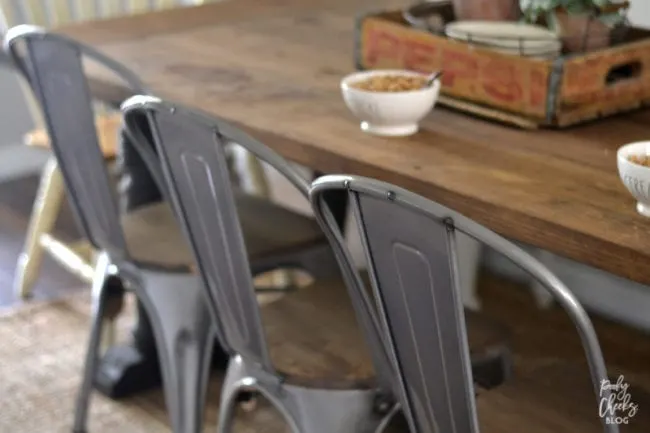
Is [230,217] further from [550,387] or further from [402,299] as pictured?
[550,387]

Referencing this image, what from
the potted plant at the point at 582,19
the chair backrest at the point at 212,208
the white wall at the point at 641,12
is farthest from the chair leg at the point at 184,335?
the white wall at the point at 641,12

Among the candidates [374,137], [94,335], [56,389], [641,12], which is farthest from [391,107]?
[56,389]

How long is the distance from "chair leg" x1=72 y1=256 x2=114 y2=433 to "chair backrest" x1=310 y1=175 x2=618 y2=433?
794 millimetres

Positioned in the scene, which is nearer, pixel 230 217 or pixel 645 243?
pixel 645 243

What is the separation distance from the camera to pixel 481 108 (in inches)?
56.8

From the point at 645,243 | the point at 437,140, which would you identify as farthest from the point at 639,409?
the point at 437,140

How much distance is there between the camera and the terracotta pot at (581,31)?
1.43 metres

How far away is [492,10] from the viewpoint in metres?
1.60

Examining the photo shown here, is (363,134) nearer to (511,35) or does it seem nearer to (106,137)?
(511,35)

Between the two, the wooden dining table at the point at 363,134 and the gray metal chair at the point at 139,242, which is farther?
the gray metal chair at the point at 139,242

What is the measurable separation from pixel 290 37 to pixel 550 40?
0.66 meters

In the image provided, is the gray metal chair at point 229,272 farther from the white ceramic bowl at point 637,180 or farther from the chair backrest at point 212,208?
the white ceramic bowl at point 637,180

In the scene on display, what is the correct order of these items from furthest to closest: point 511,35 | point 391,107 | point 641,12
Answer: point 641,12 → point 511,35 → point 391,107

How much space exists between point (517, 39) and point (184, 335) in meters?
0.70
